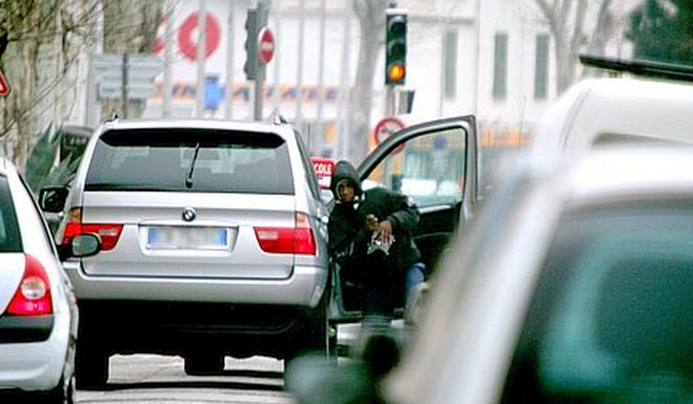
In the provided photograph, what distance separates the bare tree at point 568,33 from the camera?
44.3ft

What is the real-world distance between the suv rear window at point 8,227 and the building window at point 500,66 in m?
4.07

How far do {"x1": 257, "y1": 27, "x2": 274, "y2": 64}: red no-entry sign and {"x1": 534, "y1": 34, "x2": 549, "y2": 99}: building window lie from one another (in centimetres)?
2167

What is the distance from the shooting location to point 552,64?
14.3 meters

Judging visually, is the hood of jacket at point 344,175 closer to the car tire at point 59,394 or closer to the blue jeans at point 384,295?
the blue jeans at point 384,295

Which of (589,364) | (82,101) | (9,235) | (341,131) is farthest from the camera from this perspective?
(341,131)

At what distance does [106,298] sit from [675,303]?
36.3 ft

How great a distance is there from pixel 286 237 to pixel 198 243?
0.54m

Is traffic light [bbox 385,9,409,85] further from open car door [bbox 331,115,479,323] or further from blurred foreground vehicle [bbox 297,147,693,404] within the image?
blurred foreground vehicle [bbox 297,147,693,404]

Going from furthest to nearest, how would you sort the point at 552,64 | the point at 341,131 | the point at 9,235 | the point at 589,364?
the point at 341,131
the point at 552,64
the point at 9,235
the point at 589,364

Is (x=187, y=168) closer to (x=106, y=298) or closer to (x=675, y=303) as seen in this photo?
(x=106, y=298)

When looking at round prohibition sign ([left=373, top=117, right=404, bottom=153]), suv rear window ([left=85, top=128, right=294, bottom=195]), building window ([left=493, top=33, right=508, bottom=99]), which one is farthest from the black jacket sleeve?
round prohibition sign ([left=373, top=117, right=404, bottom=153])

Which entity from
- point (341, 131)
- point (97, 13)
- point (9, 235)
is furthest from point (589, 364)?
point (341, 131)

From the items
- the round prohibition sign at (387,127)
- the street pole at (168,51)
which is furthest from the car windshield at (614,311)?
the round prohibition sign at (387,127)

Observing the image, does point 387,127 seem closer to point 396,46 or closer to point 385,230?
point 396,46
